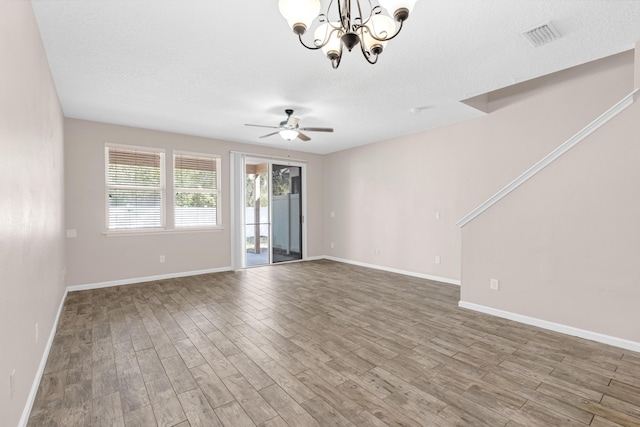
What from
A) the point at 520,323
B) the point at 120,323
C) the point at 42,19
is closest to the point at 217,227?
the point at 120,323

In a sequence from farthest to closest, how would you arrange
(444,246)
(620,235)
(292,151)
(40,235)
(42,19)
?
1. (292,151)
2. (444,246)
3. (620,235)
4. (40,235)
5. (42,19)

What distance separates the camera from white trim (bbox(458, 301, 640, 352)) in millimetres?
2715

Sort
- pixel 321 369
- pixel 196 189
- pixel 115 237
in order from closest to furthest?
pixel 321 369, pixel 115 237, pixel 196 189

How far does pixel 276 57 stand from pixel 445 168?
3.61 meters

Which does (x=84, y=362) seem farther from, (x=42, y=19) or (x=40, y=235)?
(x=42, y=19)

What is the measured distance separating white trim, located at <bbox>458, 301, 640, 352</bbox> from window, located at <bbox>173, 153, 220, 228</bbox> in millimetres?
4845

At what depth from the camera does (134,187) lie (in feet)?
17.0

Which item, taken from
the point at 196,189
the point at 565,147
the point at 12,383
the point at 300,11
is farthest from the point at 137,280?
the point at 565,147

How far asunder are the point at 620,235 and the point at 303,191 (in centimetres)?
574

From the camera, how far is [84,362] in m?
2.50

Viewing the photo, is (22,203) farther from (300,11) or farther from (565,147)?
(565,147)

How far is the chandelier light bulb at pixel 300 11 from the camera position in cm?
162

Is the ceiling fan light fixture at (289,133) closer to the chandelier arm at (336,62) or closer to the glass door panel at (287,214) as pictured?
the chandelier arm at (336,62)

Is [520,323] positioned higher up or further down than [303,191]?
further down
